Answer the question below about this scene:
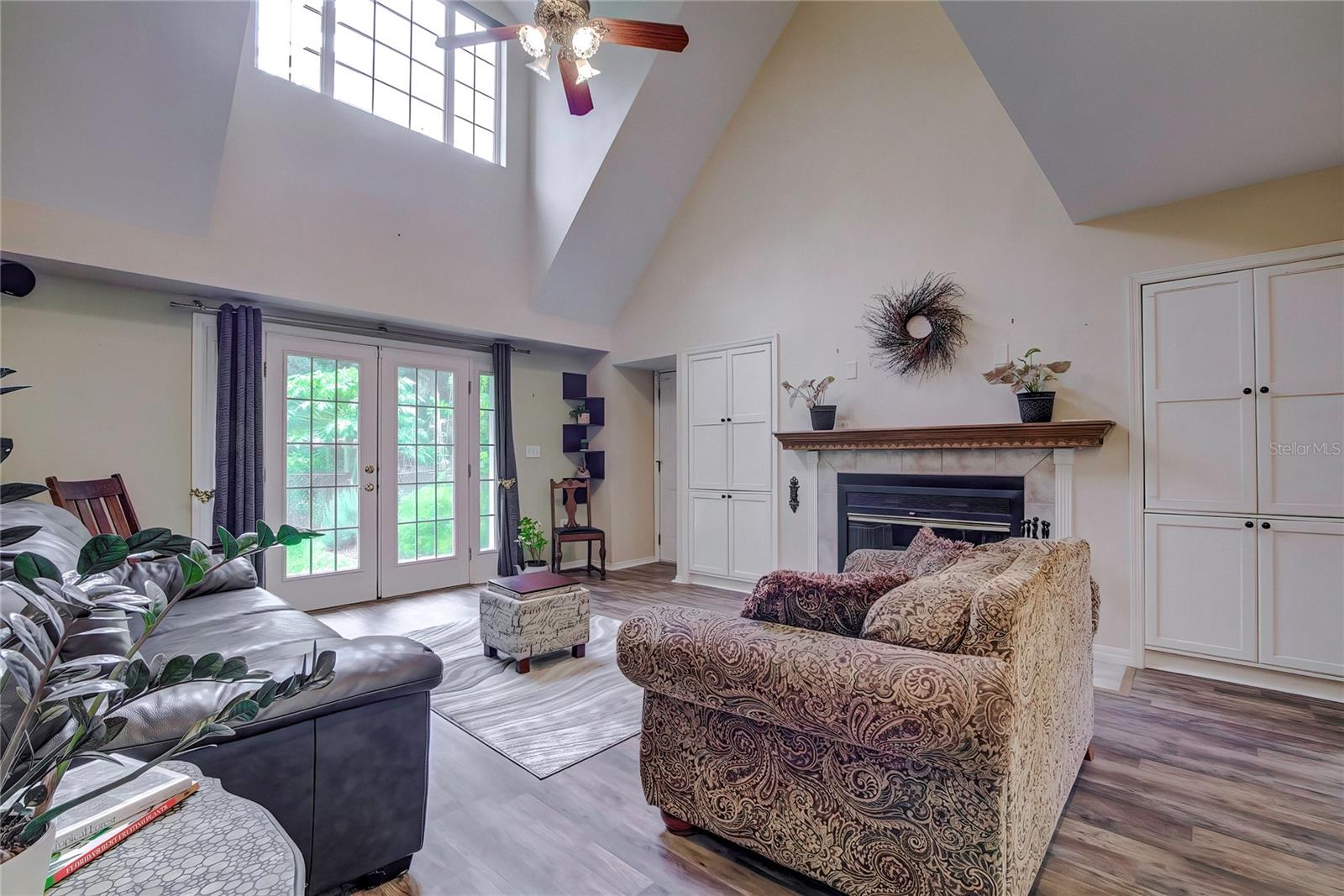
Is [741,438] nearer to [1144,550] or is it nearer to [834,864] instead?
[1144,550]

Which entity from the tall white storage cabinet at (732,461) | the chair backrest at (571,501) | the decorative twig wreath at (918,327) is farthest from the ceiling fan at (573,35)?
the chair backrest at (571,501)

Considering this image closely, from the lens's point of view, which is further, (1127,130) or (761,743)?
(1127,130)

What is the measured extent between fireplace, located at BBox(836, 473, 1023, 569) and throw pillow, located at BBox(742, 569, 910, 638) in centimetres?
234

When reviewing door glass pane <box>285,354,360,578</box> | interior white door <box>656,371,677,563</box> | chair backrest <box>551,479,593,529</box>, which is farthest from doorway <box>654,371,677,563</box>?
door glass pane <box>285,354,360,578</box>

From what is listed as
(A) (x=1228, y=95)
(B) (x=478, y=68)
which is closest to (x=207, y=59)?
(B) (x=478, y=68)

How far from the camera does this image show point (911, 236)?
407cm

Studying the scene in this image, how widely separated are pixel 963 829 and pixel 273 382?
4.82 metres

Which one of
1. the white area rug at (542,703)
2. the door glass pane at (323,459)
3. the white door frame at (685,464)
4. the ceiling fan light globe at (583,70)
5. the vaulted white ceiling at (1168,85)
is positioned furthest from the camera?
the white door frame at (685,464)

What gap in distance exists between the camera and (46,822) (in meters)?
0.57

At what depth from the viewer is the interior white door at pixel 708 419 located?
5.11 metres

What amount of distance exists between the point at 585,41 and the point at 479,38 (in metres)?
0.69

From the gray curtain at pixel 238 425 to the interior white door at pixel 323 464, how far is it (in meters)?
0.24

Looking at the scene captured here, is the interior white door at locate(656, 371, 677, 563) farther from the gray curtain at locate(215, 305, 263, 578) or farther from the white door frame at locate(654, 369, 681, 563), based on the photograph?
the gray curtain at locate(215, 305, 263, 578)

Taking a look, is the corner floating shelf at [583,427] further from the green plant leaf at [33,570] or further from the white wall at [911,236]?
the green plant leaf at [33,570]
